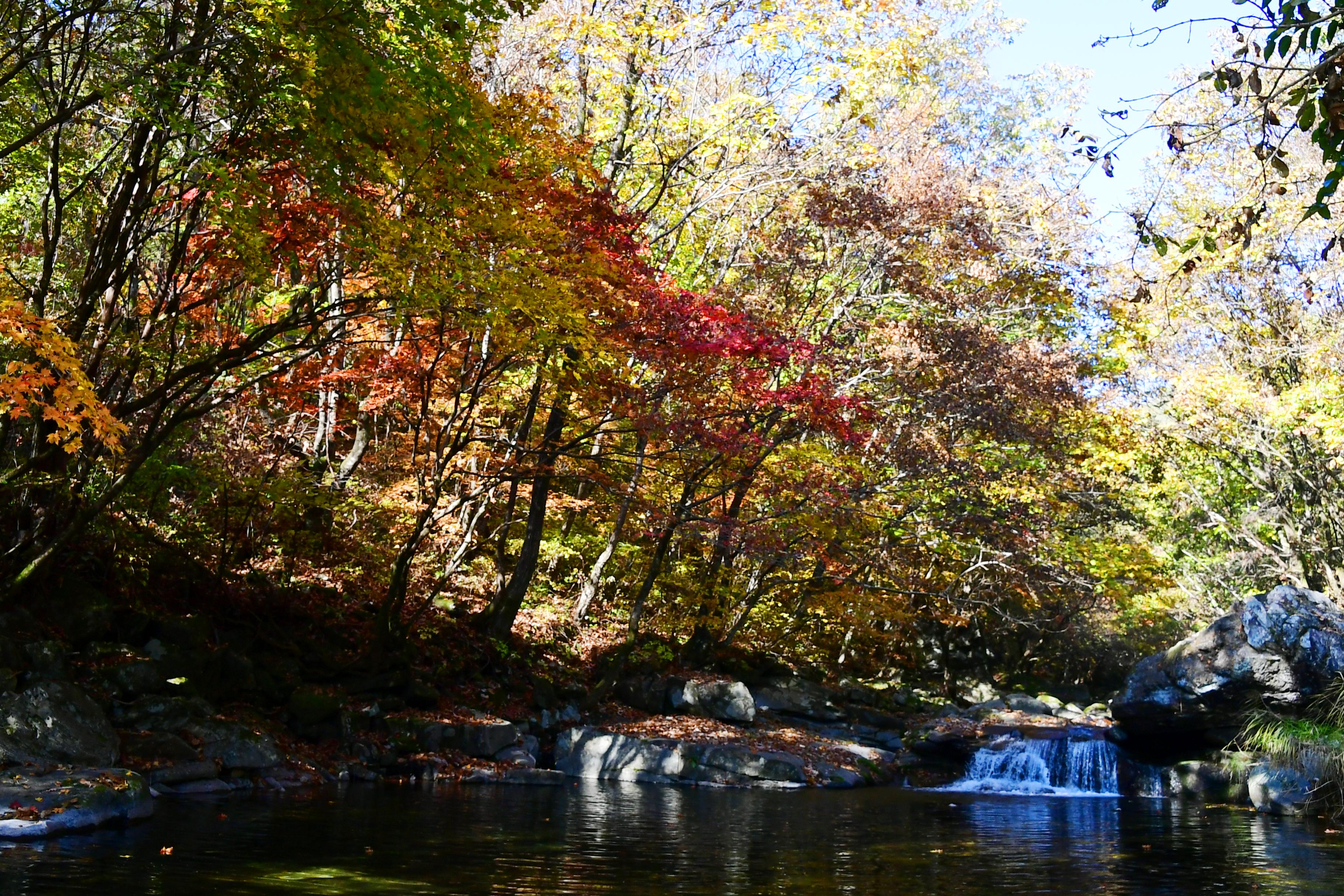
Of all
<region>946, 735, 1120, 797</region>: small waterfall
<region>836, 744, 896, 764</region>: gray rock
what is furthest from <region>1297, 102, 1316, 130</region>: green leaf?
<region>836, 744, 896, 764</region>: gray rock

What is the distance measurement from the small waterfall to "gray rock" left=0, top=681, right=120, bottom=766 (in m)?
11.7

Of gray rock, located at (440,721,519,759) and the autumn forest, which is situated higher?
the autumn forest

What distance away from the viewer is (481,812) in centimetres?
1048

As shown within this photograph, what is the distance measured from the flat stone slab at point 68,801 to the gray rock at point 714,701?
9.69 metres

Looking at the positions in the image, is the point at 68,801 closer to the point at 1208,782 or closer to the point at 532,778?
the point at 532,778

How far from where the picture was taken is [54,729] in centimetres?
927

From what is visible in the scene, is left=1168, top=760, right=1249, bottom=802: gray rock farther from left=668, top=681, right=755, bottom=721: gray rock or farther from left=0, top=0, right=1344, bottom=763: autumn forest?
left=668, top=681, right=755, bottom=721: gray rock

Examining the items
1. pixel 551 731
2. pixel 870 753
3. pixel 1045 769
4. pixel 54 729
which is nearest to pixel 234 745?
pixel 54 729

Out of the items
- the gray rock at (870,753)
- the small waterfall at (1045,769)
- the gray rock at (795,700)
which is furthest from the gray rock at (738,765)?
the gray rock at (795,700)

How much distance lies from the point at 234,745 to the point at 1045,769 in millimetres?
12365

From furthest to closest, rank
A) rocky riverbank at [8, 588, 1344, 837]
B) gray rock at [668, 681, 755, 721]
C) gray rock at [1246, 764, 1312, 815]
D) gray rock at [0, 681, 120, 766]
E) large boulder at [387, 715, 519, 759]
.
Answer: gray rock at [668, 681, 755, 721]
large boulder at [387, 715, 519, 759]
gray rock at [1246, 764, 1312, 815]
rocky riverbank at [8, 588, 1344, 837]
gray rock at [0, 681, 120, 766]

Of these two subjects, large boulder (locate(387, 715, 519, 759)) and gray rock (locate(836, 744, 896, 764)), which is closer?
large boulder (locate(387, 715, 519, 759))

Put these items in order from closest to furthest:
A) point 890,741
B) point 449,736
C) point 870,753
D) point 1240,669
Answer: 1. point 449,736
2. point 1240,669
3. point 870,753
4. point 890,741

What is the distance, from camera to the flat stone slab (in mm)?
7801
